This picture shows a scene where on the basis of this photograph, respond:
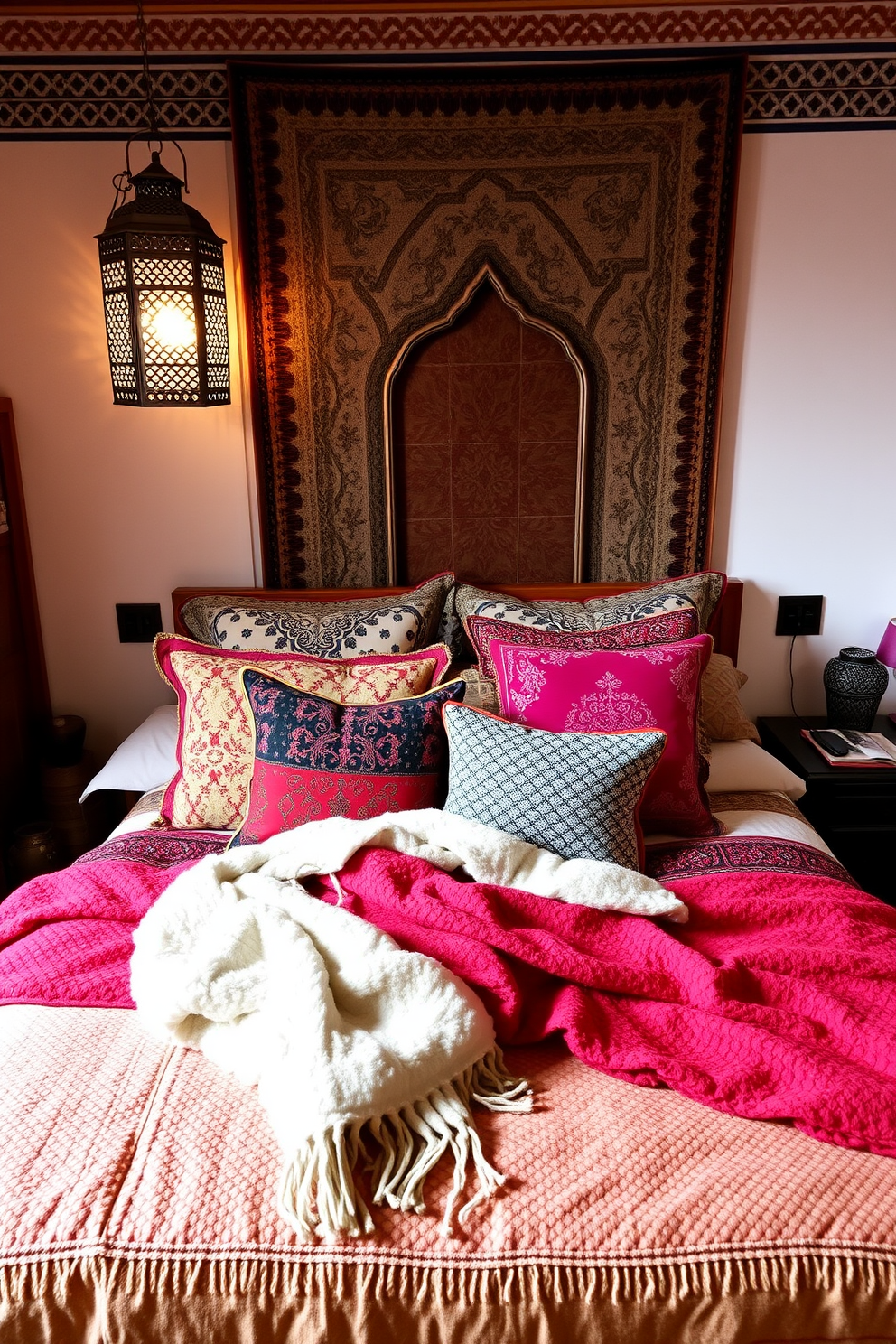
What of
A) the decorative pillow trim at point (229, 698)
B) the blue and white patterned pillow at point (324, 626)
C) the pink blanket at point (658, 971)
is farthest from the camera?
the blue and white patterned pillow at point (324, 626)

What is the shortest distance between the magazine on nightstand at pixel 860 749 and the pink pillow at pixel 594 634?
556 mm

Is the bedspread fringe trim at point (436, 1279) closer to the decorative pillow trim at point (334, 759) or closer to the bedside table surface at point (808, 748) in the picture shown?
the decorative pillow trim at point (334, 759)

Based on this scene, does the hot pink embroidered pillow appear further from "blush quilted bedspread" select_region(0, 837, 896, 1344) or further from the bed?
the bed

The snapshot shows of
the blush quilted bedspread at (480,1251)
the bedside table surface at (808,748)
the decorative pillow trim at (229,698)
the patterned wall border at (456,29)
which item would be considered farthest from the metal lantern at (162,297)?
the bedside table surface at (808,748)

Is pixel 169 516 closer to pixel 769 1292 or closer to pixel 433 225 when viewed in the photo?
pixel 433 225

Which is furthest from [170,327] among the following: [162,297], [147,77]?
[147,77]

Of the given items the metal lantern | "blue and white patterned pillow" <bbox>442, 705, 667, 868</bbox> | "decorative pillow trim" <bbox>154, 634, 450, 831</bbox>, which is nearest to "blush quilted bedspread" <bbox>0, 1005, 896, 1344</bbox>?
"blue and white patterned pillow" <bbox>442, 705, 667, 868</bbox>

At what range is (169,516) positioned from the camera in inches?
105

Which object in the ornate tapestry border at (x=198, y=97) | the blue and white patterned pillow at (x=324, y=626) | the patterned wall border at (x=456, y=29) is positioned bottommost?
the blue and white patterned pillow at (x=324, y=626)

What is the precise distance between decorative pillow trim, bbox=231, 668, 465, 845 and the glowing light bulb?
0.82 metres

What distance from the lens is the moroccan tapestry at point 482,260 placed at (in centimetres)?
238

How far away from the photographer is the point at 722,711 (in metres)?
2.38

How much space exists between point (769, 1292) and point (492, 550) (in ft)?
6.27

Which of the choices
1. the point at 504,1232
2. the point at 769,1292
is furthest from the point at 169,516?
the point at 769,1292
